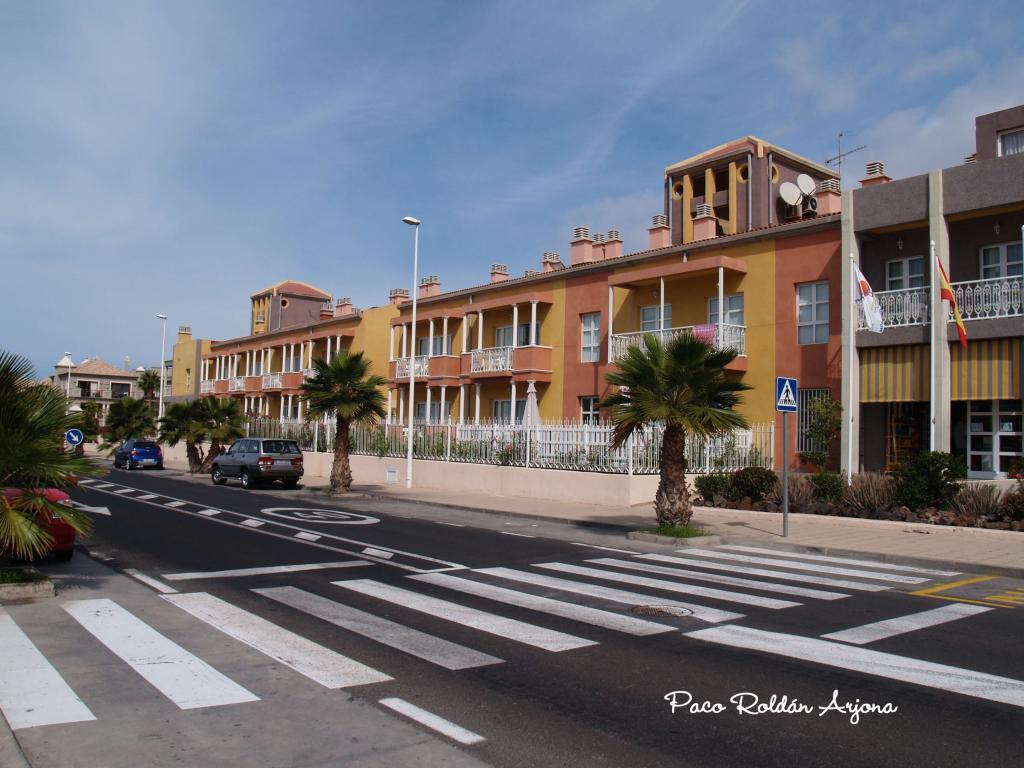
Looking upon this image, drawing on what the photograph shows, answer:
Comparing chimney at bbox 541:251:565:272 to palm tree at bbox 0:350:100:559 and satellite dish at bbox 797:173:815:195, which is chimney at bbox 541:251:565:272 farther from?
palm tree at bbox 0:350:100:559

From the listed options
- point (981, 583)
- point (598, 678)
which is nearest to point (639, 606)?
point (598, 678)

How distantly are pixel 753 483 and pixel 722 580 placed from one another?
9.65m

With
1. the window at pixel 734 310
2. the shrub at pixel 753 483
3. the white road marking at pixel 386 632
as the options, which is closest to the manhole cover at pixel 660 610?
the white road marking at pixel 386 632

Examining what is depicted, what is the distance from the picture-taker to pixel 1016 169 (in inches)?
760

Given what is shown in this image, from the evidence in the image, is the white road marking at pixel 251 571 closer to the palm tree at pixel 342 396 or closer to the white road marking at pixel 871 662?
the white road marking at pixel 871 662

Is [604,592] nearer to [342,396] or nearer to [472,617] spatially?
[472,617]

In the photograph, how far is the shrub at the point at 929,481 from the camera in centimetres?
1716

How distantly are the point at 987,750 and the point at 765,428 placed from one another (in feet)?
63.9

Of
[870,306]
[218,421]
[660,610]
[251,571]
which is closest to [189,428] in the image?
[218,421]

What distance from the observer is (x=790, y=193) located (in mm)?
30328

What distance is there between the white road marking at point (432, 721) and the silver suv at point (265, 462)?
77.9 feet

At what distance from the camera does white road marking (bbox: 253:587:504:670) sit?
691 cm

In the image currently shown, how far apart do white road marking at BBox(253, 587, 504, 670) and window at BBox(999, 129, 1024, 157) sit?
21.6 meters

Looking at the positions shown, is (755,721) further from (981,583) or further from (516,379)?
(516,379)
